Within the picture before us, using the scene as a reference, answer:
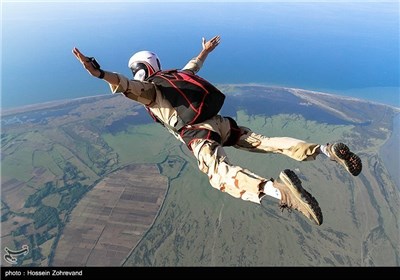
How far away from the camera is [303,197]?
7.18 feet

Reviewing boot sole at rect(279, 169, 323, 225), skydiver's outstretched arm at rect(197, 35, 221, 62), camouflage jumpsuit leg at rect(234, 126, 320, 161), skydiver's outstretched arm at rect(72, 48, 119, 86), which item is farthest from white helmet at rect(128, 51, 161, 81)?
boot sole at rect(279, 169, 323, 225)

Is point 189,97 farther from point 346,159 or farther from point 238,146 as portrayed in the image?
point 346,159

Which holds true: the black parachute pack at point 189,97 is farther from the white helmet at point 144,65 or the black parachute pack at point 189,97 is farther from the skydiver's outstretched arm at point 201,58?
the skydiver's outstretched arm at point 201,58

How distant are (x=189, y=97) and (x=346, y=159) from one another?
1.62 m

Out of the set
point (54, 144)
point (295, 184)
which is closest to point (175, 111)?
point (295, 184)

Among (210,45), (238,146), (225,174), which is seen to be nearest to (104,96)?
(210,45)

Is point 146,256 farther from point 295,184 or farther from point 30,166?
point 295,184

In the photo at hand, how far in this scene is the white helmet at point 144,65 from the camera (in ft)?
10.9

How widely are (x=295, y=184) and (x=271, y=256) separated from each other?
30043 millimetres

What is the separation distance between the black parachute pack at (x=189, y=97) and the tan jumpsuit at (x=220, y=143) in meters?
0.06

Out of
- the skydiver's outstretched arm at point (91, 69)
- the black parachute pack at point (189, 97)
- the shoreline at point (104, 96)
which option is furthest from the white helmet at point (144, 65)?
the shoreline at point (104, 96)

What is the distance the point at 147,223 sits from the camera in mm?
32188

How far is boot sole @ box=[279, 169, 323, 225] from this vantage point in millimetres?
2160

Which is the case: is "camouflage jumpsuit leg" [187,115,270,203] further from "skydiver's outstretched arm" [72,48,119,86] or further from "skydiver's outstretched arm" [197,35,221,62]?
"skydiver's outstretched arm" [197,35,221,62]
